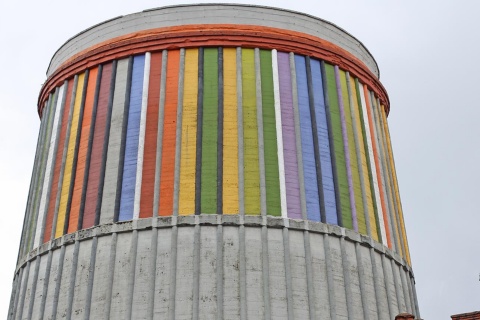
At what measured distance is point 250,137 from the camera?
98.2 ft

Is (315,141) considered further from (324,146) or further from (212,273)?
(212,273)

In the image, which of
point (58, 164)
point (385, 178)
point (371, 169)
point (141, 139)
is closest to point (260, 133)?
point (141, 139)

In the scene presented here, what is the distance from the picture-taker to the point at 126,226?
1118 inches

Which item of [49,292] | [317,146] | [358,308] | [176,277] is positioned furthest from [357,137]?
[49,292]

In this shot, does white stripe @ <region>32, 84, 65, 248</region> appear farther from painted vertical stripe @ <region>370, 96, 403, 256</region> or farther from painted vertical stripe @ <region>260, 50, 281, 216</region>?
painted vertical stripe @ <region>370, 96, 403, 256</region>

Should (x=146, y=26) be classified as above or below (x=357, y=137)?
above

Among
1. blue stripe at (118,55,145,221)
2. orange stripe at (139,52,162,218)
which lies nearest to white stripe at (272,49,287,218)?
orange stripe at (139,52,162,218)

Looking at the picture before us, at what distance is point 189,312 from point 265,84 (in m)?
10.2

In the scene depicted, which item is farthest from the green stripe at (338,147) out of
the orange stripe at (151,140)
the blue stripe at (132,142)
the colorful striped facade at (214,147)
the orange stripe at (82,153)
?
the orange stripe at (82,153)

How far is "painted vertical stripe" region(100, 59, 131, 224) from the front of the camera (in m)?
29.2

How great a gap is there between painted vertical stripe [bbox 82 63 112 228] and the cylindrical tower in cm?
6

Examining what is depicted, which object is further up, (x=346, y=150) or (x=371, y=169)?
(x=346, y=150)

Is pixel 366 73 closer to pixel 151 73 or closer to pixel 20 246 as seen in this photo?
pixel 151 73

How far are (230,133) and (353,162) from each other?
543 centimetres
